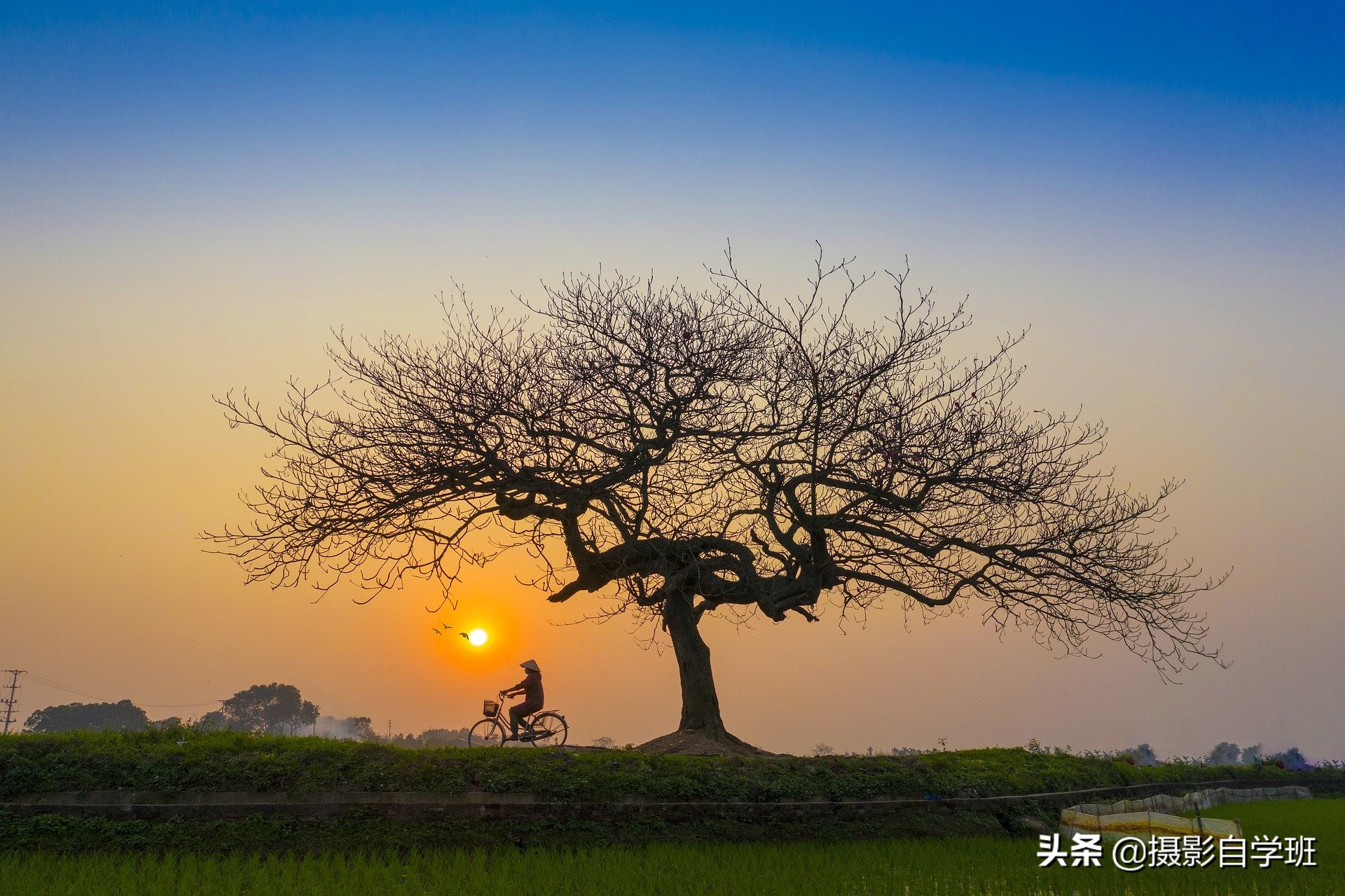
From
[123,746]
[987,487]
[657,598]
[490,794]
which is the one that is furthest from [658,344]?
[123,746]

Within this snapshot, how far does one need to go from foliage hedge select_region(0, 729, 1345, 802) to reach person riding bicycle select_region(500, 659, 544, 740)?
524cm

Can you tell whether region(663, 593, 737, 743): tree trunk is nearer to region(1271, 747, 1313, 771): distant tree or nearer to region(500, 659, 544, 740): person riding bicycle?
region(500, 659, 544, 740): person riding bicycle

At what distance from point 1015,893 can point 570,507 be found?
9.84m

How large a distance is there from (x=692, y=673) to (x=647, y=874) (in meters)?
8.22

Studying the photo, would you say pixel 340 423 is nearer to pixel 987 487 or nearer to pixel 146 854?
pixel 146 854

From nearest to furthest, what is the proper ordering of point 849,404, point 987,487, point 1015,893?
point 1015,893, point 849,404, point 987,487

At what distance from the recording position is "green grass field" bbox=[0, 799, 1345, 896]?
8.85m

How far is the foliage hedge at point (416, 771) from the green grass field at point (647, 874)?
2.83 feet

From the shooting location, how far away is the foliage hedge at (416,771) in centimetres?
1102

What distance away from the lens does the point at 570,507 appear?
1684cm

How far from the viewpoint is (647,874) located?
9.46 metres
